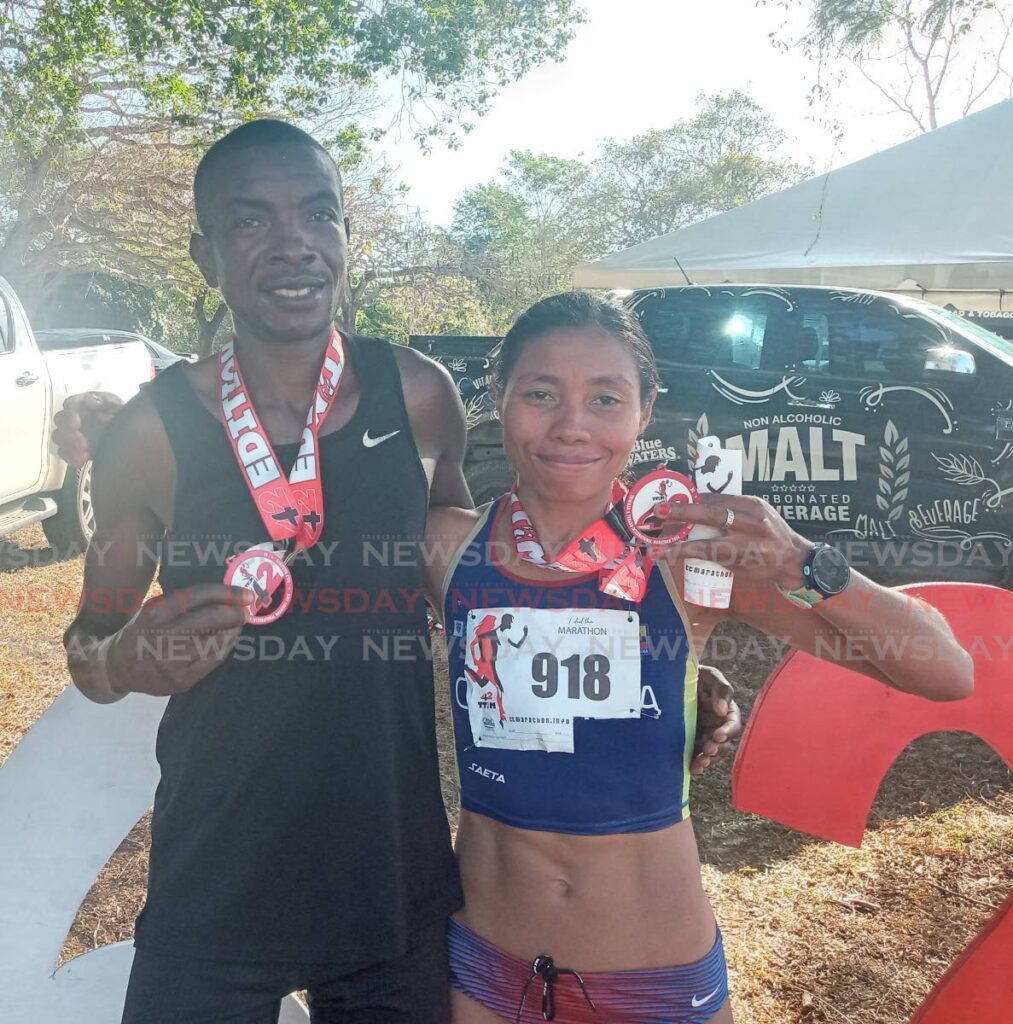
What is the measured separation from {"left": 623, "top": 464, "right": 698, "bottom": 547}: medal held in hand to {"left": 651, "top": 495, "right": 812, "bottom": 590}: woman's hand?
0.6 inches

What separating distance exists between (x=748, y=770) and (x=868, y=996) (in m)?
1.46

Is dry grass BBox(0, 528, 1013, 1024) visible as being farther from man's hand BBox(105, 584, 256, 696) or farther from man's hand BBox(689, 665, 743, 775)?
man's hand BBox(105, 584, 256, 696)

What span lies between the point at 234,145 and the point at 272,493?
0.69m

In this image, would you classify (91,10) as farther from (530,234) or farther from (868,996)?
(530,234)

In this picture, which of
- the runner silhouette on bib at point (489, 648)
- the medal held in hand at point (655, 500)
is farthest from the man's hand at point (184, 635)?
the medal held in hand at point (655, 500)

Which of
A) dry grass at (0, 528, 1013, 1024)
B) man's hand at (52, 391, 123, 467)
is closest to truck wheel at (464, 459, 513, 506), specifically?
dry grass at (0, 528, 1013, 1024)

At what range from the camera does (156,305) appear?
84.1 ft

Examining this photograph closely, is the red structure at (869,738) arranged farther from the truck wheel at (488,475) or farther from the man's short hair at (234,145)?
the truck wheel at (488,475)

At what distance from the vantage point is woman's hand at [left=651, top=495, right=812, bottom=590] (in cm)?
138

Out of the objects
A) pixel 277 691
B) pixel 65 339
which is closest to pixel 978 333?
pixel 277 691

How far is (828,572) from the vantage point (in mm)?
1417

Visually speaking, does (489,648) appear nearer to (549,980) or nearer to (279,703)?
(279,703)

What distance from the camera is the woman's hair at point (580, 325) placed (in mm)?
1664

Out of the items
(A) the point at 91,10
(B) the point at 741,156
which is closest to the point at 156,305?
(A) the point at 91,10
